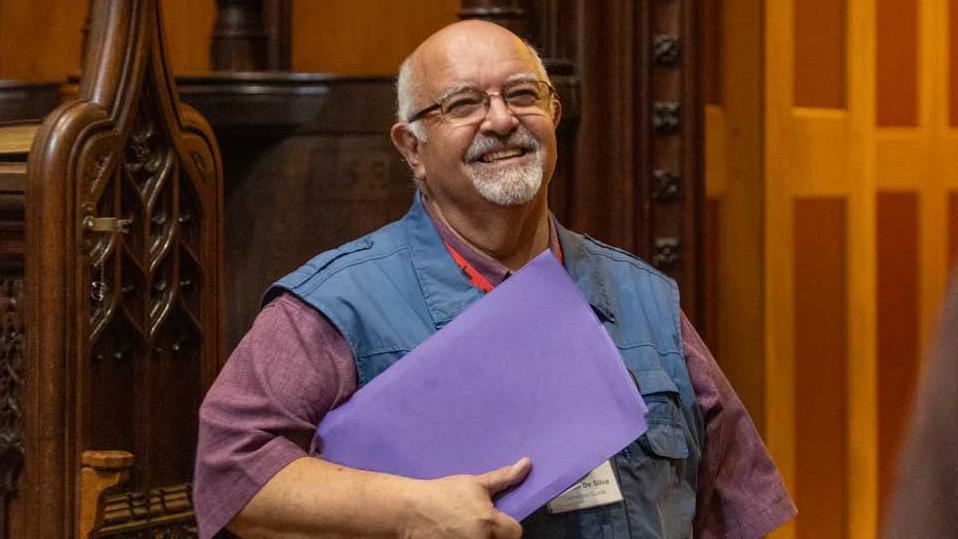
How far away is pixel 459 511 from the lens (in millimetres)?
1708

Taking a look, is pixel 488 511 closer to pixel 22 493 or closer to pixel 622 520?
pixel 622 520

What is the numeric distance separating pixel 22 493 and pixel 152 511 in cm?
19

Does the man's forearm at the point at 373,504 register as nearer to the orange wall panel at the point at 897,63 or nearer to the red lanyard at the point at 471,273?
the red lanyard at the point at 471,273

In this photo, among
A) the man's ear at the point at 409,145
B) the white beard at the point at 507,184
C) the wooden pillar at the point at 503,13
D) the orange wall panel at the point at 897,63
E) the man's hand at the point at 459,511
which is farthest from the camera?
the orange wall panel at the point at 897,63

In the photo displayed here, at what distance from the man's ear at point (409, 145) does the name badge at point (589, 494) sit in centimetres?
45

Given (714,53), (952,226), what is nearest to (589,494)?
(714,53)

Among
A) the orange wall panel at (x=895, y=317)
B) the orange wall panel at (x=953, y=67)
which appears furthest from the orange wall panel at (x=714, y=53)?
the orange wall panel at (x=953, y=67)

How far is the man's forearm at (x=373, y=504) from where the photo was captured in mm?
1710

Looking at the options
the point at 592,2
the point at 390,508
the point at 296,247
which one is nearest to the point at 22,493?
the point at 390,508

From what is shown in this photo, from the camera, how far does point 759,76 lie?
3.63 meters

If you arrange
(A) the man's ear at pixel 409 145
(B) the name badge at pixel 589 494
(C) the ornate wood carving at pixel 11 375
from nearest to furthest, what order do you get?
(B) the name badge at pixel 589 494
(A) the man's ear at pixel 409 145
(C) the ornate wood carving at pixel 11 375

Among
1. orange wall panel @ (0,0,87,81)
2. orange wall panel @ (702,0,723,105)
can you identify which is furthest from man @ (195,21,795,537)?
orange wall panel @ (0,0,87,81)

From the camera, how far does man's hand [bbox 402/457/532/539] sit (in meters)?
1.71

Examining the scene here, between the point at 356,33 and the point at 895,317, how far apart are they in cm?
152
